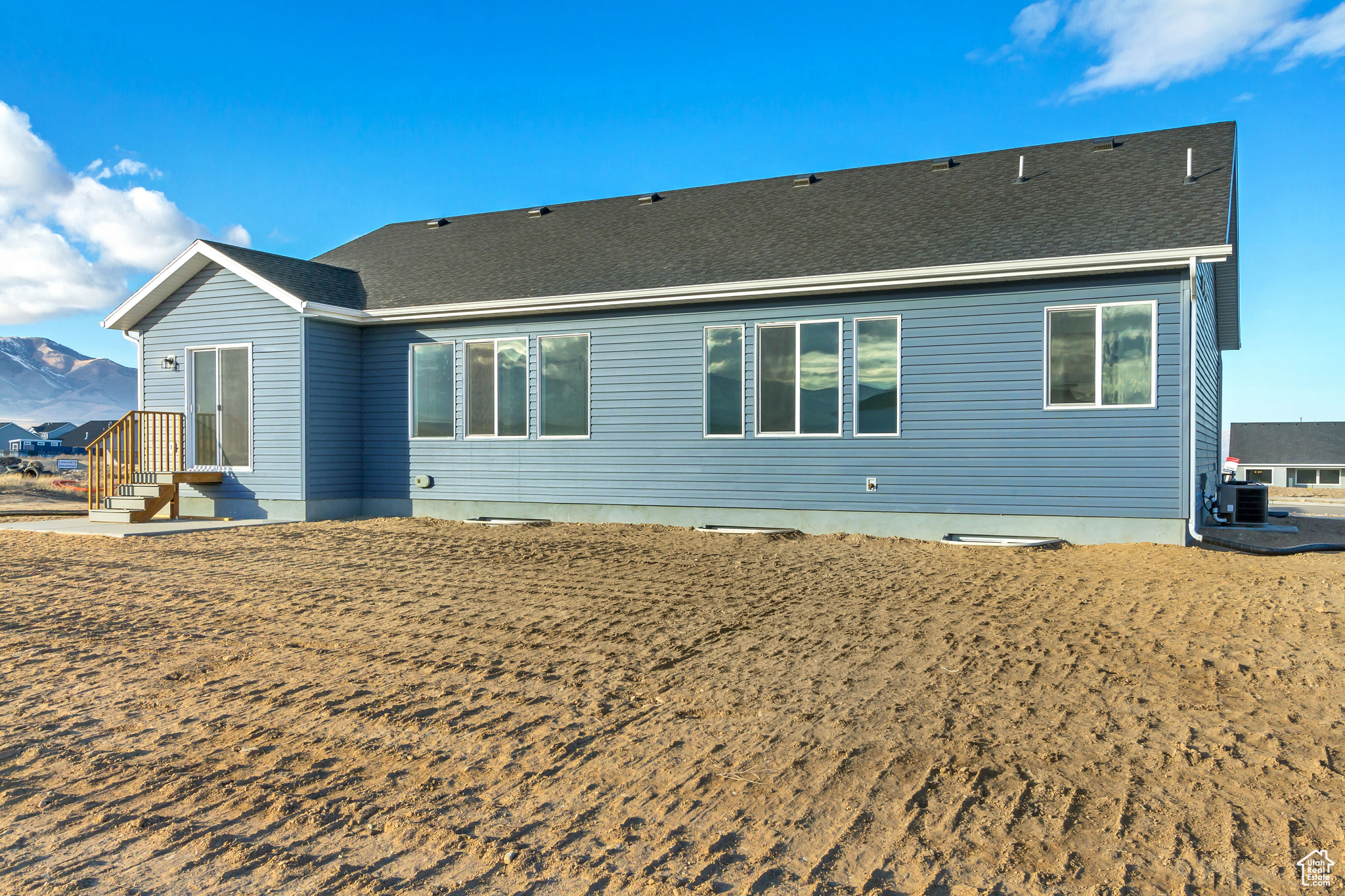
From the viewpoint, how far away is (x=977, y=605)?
6441 millimetres

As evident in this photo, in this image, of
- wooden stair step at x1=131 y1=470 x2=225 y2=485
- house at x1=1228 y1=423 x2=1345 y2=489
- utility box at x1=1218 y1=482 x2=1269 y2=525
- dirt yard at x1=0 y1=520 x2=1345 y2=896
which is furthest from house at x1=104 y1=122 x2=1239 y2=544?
house at x1=1228 y1=423 x2=1345 y2=489

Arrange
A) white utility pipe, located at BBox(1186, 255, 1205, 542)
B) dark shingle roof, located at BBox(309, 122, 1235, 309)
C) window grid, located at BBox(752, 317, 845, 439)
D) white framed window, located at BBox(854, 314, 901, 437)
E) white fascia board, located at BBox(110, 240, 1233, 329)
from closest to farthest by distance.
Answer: white utility pipe, located at BBox(1186, 255, 1205, 542) → white fascia board, located at BBox(110, 240, 1233, 329) → dark shingle roof, located at BBox(309, 122, 1235, 309) → white framed window, located at BBox(854, 314, 901, 437) → window grid, located at BBox(752, 317, 845, 439)

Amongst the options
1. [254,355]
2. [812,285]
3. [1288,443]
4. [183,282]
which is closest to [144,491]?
[254,355]

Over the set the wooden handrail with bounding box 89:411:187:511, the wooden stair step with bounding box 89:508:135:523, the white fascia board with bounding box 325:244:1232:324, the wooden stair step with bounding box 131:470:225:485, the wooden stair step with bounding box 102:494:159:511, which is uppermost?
the white fascia board with bounding box 325:244:1232:324

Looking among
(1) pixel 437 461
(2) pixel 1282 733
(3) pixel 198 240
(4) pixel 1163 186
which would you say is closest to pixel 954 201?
(4) pixel 1163 186

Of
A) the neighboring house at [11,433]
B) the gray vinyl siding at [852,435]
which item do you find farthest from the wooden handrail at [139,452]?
the neighboring house at [11,433]

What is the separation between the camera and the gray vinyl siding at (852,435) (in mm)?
9500

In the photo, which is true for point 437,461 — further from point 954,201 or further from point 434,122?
point 434,122

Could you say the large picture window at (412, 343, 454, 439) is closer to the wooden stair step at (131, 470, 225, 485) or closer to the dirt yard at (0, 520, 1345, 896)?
the wooden stair step at (131, 470, 225, 485)

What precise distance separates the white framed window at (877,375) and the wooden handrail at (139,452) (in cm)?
1068

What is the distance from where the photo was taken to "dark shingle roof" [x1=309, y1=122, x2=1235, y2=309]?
10109 mm

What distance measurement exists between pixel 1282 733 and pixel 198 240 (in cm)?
1406

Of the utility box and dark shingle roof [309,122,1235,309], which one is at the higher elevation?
dark shingle roof [309,122,1235,309]

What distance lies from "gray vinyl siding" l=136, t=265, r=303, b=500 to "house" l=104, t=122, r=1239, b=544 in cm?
5
